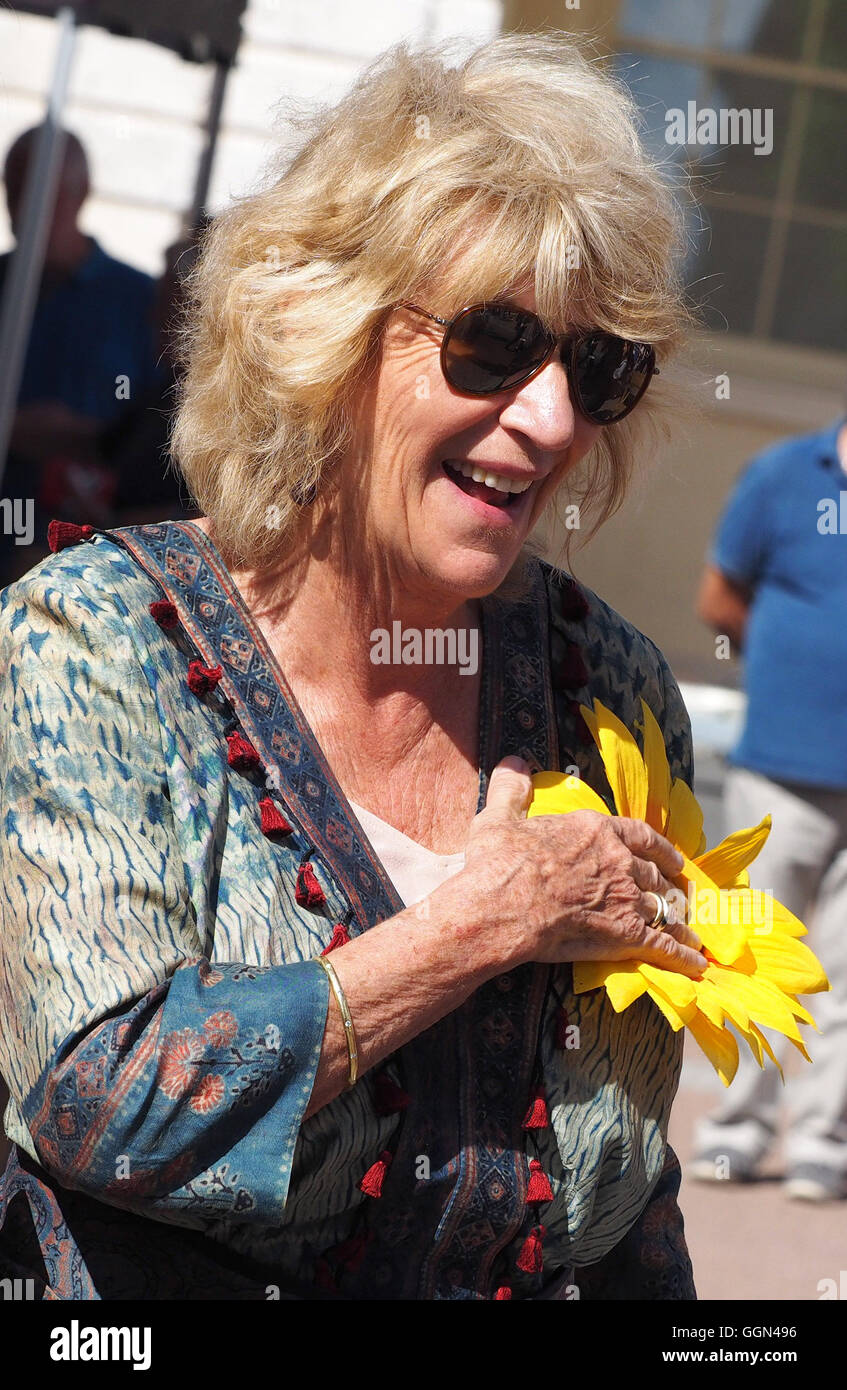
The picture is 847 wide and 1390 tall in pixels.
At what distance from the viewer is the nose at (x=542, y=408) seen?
5.98 ft

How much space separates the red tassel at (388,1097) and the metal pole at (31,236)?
341cm

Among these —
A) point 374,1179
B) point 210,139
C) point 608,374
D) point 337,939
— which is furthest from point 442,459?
point 210,139

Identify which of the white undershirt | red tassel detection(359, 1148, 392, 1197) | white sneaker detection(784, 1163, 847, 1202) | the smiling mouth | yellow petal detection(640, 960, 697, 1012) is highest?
the smiling mouth

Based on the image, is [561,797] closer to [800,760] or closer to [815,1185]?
[800,760]

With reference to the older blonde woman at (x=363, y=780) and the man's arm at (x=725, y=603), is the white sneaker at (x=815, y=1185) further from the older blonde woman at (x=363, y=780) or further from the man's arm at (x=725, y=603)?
the older blonde woman at (x=363, y=780)

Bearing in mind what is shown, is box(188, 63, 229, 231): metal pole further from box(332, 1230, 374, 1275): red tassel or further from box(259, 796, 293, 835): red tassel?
box(332, 1230, 374, 1275): red tassel

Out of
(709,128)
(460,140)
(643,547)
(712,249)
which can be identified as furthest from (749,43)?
(460,140)

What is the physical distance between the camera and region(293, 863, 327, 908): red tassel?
1682 mm

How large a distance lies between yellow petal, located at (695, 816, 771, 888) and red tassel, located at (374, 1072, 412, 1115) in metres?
0.52

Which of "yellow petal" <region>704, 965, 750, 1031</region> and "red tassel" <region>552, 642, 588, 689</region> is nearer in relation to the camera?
"yellow petal" <region>704, 965, 750, 1031</region>

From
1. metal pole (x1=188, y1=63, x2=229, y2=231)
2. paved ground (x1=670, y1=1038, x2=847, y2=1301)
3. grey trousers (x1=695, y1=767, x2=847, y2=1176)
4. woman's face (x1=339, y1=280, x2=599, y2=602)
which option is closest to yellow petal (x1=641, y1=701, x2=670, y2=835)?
woman's face (x1=339, y1=280, x2=599, y2=602)

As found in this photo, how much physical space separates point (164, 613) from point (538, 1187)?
2.61ft
